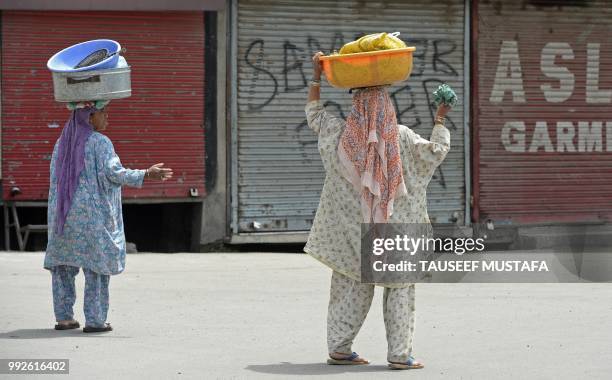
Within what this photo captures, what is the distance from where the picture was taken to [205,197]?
14.4 meters

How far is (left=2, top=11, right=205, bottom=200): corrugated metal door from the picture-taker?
13570 millimetres

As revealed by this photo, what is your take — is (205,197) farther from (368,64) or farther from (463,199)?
(368,64)

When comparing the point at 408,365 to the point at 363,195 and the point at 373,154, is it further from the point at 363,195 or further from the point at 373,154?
the point at 373,154

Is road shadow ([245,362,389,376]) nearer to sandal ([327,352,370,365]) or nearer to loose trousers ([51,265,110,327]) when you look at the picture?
sandal ([327,352,370,365])

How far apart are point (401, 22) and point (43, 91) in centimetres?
418

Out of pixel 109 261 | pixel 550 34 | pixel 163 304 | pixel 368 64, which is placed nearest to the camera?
pixel 368 64

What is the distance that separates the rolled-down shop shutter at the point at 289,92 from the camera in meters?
14.4

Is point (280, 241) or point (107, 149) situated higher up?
point (107, 149)

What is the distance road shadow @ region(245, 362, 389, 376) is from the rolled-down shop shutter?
7669 mm

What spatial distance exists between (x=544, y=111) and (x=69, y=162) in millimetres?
8892

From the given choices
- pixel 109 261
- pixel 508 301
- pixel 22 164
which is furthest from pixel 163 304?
pixel 22 164

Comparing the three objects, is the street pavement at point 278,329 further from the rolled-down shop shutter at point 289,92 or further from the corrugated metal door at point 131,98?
the rolled-down shop shutter at point 289,92

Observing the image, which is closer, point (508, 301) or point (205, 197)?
point (508, 301)
